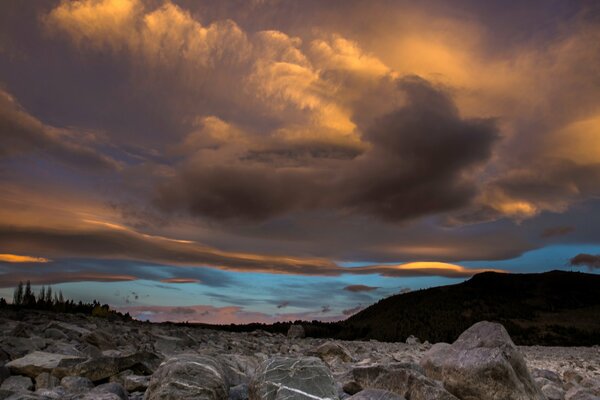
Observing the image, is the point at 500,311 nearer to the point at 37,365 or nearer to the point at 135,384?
the point at 135,384

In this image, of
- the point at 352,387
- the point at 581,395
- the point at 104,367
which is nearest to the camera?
the point at 352,387

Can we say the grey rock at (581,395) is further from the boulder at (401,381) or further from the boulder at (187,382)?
the boulder at (187,382)

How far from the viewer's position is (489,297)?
41688 mm

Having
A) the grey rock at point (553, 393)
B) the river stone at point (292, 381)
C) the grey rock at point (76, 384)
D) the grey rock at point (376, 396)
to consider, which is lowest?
the grey rock at point (553, 393)

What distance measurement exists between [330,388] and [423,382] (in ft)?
5.44

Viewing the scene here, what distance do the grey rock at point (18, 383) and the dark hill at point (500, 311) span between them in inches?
1035

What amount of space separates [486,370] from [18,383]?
790 cm

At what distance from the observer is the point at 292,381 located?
641cm

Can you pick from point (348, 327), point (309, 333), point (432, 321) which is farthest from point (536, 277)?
point (309, 333)

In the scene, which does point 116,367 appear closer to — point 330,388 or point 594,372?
point 330,388

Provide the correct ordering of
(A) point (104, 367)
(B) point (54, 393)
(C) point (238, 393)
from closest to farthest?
(C) point (238, 393)
(B) point (54, 393)
(A) point (104, 367)

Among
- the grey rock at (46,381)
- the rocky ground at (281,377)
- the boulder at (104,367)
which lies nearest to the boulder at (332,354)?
the rocky ground at (281,377)

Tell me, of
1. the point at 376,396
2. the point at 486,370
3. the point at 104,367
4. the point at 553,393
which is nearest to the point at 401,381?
the point at 376,396

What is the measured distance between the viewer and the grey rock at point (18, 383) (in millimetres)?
8181
